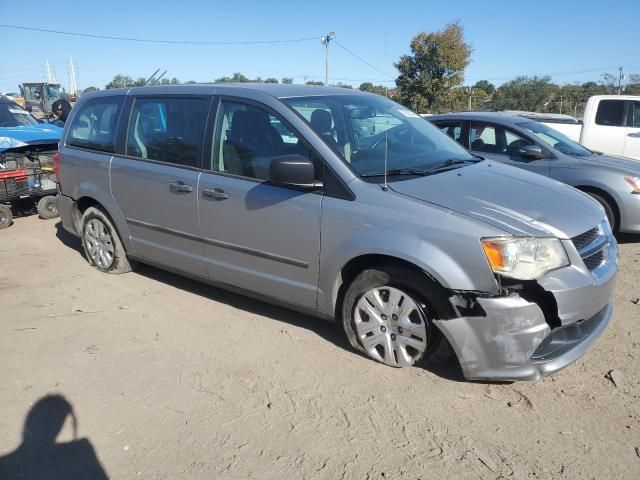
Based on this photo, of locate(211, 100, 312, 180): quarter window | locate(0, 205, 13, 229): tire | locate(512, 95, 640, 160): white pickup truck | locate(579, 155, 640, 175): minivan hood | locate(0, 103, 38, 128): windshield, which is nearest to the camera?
locate(211, 100, 312, 180): quarter window

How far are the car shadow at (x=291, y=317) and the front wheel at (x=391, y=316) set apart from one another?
13 centimetres

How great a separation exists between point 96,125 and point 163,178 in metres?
1.35

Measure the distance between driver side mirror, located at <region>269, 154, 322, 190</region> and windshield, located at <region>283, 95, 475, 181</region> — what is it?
280 millimetres

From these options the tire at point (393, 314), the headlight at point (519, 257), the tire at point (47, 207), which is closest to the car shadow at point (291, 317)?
the tire at point (393, 314)

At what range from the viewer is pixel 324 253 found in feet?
11.3

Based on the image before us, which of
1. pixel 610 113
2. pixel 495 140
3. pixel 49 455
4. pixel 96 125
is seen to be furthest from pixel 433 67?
pixel 49 455

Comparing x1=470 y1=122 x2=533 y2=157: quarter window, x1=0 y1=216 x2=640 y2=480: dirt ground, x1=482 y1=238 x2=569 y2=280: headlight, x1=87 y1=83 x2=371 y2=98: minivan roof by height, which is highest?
x1=87 y1=83 x2=371 y2=98: minivan roof

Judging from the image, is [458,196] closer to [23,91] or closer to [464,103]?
[464,103]

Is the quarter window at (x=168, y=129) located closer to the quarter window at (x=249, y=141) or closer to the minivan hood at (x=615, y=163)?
the quarter window at (x=249, y=141)

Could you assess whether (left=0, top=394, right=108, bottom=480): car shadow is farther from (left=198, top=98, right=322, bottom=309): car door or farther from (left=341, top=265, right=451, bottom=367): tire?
(left=341, top=265, right=451, bottom=367): tire

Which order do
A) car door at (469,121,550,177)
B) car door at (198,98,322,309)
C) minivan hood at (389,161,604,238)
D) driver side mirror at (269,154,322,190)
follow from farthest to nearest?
car door at (469,121,550,177), car door at (198,98,322,309), driver side mirror at (269,154,322,190), minivan hood at (389,161,604,238)

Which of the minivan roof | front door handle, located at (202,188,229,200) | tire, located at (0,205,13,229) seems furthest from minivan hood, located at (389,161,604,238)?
tire, located at (0,205,13,229)

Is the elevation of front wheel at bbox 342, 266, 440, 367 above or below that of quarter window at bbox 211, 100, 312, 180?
below

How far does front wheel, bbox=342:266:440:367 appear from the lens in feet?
10.3
